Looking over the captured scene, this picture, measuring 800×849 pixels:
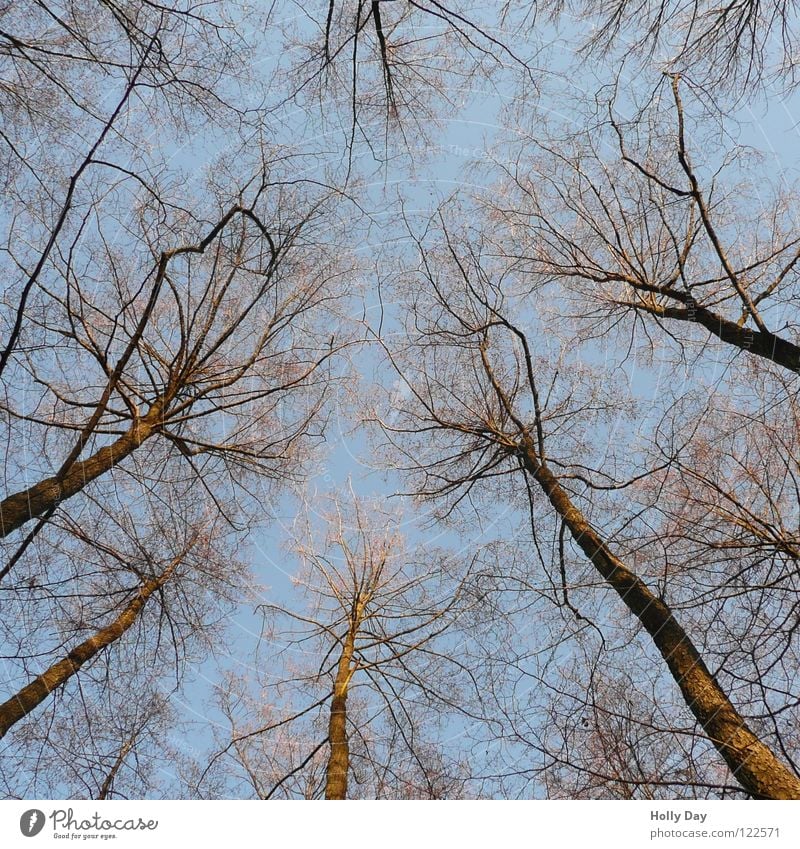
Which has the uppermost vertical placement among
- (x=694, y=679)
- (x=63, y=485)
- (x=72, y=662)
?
(x=63, y=485)

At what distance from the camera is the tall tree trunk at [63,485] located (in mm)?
3844

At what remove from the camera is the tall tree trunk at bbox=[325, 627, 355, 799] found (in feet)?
13.7

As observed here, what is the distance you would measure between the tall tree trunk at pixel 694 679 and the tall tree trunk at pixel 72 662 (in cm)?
304

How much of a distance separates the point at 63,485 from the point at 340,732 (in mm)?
2323

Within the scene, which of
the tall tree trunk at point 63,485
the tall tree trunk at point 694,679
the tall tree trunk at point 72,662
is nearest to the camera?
the tall tree trunk at point 694,679

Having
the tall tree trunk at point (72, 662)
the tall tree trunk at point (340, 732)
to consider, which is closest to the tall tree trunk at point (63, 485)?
the tall tree trunk at point (72, 662)

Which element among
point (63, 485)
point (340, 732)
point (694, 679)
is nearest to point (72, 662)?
point (63, 485)

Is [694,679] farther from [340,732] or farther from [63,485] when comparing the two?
[63,485]

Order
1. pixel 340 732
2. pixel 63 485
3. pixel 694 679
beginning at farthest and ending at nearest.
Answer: pixel 340 732 < pixel 63 485 < pixel 694 679

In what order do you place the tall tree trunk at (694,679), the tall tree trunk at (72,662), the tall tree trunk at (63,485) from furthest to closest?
the tall tree trunk at (72,662) < the tall tree trunk at (63,485) < the tall tree trunk at (694,679)

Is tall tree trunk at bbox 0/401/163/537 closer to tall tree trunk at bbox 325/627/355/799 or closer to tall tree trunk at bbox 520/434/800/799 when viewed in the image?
tall tree trunk at bbox 325/627/355/799

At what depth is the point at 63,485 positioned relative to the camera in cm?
402

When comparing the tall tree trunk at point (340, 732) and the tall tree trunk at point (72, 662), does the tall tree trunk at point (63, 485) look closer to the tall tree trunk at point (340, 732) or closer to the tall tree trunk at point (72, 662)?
the tall tree trunk at point (72, 662)
